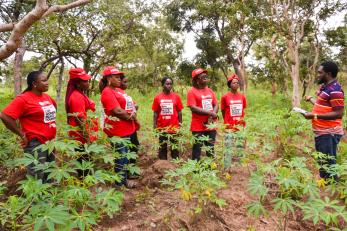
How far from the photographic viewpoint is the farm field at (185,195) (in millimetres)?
2498

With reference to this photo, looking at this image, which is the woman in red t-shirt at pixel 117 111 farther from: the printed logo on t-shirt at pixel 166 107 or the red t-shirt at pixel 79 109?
the printed logo on t-shirt at pixel 166 107

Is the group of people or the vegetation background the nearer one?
the vegetation background

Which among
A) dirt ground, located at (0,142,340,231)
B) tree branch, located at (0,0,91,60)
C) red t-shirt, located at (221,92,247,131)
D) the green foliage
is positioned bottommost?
dirt ground, located at (0,142,340,231)

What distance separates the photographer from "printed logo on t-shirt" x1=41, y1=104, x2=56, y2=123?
335 cm

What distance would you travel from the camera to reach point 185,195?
9.77ft

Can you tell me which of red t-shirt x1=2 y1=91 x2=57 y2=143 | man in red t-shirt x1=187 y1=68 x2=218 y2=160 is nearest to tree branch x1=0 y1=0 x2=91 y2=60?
red t-shirt x1=2 y1=91 x2=57 y2=143

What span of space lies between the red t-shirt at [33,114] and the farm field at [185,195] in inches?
8.6

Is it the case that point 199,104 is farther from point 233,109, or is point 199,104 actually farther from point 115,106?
point 115,106

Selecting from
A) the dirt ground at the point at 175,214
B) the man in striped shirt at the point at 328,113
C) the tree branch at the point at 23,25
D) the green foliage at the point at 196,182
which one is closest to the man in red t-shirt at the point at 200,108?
the dirt ground at the point at 175,214

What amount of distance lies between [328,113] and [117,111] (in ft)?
7.94

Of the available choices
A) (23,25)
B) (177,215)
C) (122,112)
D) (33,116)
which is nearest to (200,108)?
(122,112)

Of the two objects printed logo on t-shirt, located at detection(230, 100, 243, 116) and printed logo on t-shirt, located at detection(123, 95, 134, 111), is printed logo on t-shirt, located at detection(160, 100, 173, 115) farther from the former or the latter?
printed logo on t-shirt, located at detection(230, 100, 243, 116)

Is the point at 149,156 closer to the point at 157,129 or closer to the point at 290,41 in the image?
the point at 157,129

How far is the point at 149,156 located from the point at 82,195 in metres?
2.94
